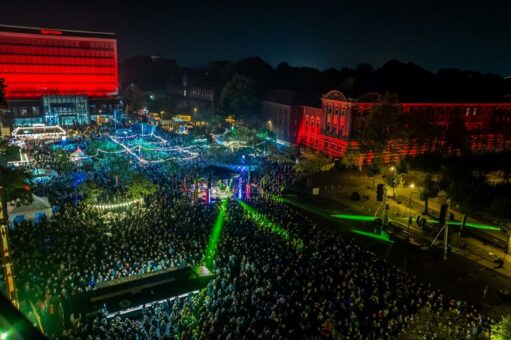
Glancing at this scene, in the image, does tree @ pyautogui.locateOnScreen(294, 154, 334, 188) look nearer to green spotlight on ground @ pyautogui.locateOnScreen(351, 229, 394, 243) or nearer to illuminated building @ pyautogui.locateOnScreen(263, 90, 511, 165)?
illuminated building @ pyautogui.locateOnScreen(263, 90, 511, 165)

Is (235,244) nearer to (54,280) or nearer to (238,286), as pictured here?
(238,286)

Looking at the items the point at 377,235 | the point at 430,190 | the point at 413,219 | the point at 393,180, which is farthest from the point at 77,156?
the point at 430,190

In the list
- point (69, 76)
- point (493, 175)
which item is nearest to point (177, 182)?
point (493, 175)

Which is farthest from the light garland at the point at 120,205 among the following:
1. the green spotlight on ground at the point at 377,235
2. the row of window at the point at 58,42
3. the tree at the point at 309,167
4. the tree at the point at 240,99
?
the row of window at the point at 58,42

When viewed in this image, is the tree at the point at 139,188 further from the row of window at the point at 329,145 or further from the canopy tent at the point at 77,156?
the row of window at the point at 329,145

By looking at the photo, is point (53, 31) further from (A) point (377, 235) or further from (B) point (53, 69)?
(A) point (377, 235)
